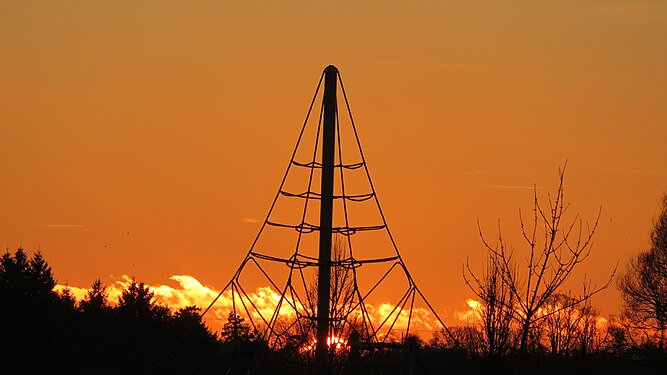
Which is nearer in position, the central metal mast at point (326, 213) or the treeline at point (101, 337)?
the central metal mast at point (326, 213)

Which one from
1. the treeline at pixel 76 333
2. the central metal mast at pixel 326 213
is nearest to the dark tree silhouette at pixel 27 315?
the treeline at pixel 76 333

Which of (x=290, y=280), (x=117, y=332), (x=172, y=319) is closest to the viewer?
(x=290, y=280)

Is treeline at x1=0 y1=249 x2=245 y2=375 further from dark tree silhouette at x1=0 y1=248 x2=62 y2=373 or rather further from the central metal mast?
the central metal mast

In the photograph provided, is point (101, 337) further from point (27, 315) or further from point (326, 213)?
point (326, 213)

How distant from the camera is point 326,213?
28078 mm

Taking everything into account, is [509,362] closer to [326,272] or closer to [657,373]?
[326,272]

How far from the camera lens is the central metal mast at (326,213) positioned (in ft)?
91.5

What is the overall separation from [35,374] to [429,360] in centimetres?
2395

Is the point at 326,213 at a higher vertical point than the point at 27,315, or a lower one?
lower

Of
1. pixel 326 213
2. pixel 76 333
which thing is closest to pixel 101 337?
pixel 76 333

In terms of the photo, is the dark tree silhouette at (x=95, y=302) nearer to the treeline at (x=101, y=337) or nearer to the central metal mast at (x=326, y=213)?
the treeline at (x=101, y=337)

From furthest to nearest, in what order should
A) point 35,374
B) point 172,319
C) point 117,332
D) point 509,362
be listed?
point 172,319 → point 117,332 → point 35,374 → point 509,362

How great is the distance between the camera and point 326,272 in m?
27.8

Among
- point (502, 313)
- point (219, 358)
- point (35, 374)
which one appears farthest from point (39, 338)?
point (502, 313)
